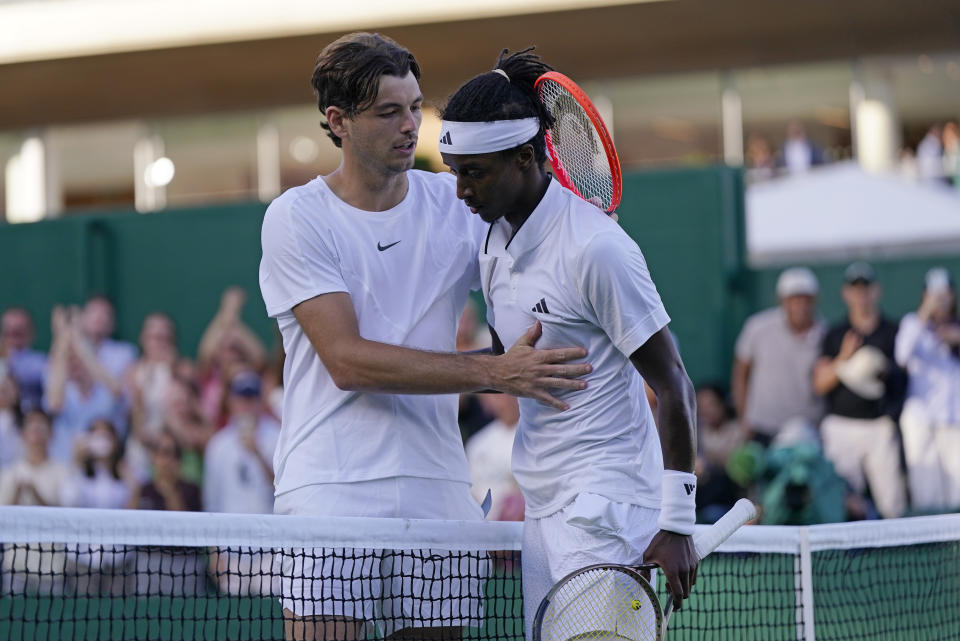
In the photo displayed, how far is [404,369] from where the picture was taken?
362 centimetres

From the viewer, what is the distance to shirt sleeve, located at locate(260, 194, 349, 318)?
12.3 feet

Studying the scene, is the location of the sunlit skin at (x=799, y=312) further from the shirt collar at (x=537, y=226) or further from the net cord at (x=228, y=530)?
the shirt collar at (x=537, y=226)

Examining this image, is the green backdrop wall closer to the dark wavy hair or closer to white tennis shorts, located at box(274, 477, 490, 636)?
white tennis shorts, located at box(274, 477, 490, 636)

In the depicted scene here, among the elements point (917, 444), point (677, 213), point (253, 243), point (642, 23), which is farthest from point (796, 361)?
point (642, 23)

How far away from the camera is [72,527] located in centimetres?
370

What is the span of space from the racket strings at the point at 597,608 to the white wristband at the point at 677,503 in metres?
0.16

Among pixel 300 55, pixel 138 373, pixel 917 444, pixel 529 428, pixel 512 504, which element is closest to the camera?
pixel 529 428

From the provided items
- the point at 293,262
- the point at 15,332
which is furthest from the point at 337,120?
the point at 15,332

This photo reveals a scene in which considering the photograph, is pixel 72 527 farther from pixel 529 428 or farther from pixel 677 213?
pixel 677 213

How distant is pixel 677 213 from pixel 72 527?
7.84 metres

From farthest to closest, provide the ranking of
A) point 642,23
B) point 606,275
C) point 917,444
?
1. point 642,23
2. point 917,444
3. point 606,275

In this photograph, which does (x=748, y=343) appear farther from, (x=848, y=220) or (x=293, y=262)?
(x=293, y=262)

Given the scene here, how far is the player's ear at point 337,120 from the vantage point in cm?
389

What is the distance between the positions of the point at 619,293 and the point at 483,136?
1.64 feet
